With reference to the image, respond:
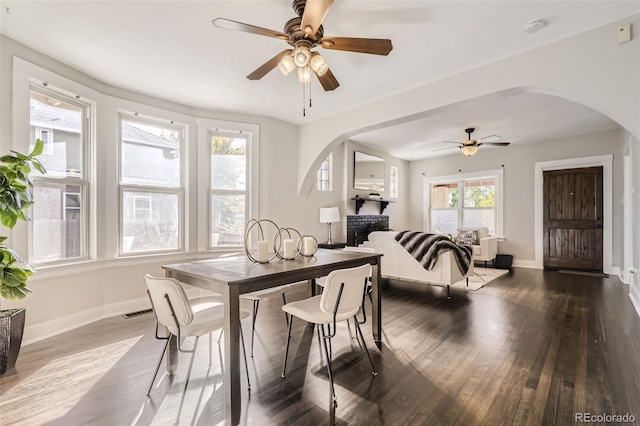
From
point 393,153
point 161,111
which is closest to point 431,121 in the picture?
point 393,153

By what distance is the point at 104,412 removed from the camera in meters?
1.76

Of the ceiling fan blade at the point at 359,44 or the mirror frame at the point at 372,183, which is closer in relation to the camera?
the ceiling fan blade at the point at 359,44

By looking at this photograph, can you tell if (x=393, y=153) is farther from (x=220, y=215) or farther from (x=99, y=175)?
(x=99, y=175)

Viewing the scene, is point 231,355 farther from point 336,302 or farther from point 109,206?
point 109,206

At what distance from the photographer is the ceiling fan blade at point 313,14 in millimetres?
1699

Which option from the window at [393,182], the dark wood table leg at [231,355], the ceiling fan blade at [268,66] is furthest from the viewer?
the window at [393,182]

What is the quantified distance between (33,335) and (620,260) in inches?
337

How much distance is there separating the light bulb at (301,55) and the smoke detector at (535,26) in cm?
179

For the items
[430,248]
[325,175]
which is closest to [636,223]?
[430,248]

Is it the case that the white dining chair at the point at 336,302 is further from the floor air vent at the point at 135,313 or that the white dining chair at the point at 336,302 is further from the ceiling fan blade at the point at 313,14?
the floor air vent at the point at 135,313

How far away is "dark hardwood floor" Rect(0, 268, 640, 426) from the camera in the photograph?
174 centimetres

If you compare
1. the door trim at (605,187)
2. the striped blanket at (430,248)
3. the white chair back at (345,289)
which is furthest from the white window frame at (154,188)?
the door trim at (605,187)

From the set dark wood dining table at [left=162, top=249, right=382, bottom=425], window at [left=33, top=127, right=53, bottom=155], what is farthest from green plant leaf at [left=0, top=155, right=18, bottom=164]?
dark wood dining table at [left=162, top=249, right=382, bottom=425]

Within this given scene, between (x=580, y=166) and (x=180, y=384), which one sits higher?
(x=580, y=166)
